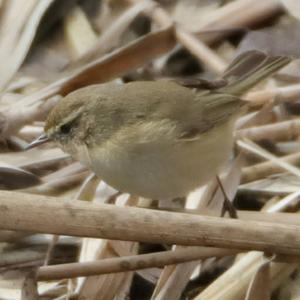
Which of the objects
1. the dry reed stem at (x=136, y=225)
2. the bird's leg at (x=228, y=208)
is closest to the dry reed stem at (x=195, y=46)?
the bird's leg at (x=228, y=208)

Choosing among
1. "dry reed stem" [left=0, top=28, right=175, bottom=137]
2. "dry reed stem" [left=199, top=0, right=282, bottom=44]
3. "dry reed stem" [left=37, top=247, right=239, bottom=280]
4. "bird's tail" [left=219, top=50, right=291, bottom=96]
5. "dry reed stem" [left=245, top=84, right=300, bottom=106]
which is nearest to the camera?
"dry reed stem" [left=37, top=247, right=239, bottom=280]

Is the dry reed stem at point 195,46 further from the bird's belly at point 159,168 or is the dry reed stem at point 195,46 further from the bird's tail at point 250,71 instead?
the bird's belly at point 159,168

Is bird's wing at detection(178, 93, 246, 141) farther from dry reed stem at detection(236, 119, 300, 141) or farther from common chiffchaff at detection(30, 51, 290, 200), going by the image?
dry reed stem at detection(236, 119, 300, 141)

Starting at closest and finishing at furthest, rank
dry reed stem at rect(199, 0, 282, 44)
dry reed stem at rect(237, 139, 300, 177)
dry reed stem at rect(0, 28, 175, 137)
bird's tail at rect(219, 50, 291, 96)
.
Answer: dry reed stem at rect(237, 139, 300, 177) → bird's tail at rect(219, 50, 291, 96) → dry reed stem at rect(0, 28, 175, 137) → dry reed stem at rect(199, 0, 282, 44)

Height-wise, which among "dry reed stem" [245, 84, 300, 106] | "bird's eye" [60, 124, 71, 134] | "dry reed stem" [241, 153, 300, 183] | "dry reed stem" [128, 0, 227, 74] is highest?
"bird's eye" [60, 124, 71, 134]

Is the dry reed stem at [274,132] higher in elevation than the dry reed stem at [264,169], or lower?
higher

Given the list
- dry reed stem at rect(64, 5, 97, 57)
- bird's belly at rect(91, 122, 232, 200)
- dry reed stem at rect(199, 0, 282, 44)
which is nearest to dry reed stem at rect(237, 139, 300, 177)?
bird's belly at rect(91, 122, 232, 200)

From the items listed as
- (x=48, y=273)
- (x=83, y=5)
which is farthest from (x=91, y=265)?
(x=83, y=5)
